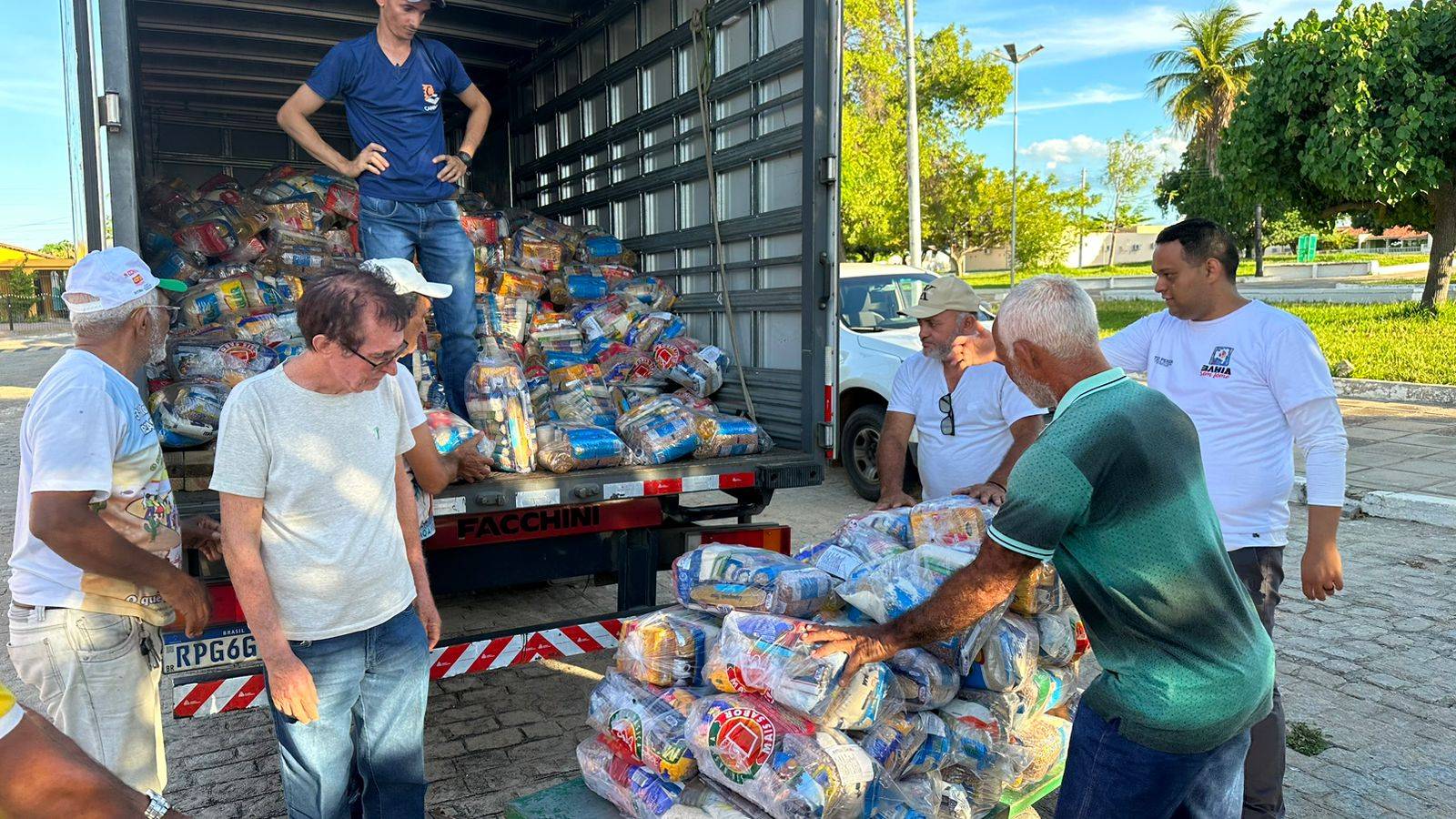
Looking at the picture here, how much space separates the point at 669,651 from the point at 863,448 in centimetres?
543

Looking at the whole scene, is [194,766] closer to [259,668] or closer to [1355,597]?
[259,668]

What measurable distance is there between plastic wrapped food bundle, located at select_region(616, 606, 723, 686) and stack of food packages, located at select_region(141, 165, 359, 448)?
193 centimetres

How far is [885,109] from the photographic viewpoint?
25297mm

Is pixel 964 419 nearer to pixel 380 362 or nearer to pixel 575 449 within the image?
pixel 575 449

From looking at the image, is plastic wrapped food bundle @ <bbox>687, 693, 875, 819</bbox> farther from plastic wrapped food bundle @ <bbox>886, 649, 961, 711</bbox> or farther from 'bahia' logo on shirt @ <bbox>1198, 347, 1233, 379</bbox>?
'bahia' logo on shirt @ <bbox>1198, 347, 1233, 379</bbox>

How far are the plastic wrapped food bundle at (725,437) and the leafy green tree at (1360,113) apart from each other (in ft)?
39.6

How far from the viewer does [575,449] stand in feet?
12.6

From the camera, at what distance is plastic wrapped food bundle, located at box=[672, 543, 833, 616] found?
111 inches

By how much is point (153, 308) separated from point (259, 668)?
1.22 metres

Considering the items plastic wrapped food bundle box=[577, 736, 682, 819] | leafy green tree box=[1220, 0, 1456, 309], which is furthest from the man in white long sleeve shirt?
leafy green tree box=[1220, 0, 1456, 309]

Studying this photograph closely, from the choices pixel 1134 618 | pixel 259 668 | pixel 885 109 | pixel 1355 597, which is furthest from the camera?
pixel 885 109

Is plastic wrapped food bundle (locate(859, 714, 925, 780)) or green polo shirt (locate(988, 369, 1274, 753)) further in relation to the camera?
plastic wrapped food bundle (locate(859, 714, 925, 780))

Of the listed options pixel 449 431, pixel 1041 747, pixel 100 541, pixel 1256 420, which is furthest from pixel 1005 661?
pixel 100 541

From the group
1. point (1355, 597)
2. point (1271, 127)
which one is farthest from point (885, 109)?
point (1355, 597)
